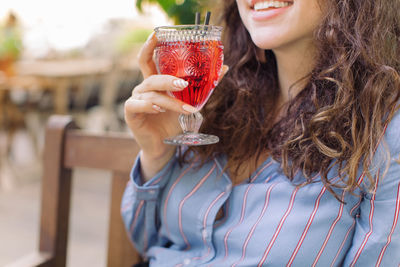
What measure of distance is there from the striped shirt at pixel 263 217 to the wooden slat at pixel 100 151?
95mm

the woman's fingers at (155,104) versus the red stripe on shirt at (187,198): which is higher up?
the woman's fingers at (155,104)

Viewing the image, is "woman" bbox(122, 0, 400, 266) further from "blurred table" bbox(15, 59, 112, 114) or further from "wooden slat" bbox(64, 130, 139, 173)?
"blurred table" bbox(15, 59, 112, 114)

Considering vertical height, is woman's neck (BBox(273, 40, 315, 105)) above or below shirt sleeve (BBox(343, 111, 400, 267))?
above

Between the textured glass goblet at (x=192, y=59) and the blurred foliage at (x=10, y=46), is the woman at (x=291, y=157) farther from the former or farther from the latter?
the blurred foliage at (x=10, y=46)

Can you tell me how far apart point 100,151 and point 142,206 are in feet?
0.68

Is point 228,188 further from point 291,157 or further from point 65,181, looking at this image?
point 65,181

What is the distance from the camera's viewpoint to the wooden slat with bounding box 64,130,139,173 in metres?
1.22

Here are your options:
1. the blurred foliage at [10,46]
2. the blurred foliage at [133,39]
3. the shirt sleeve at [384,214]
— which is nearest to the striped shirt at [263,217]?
the shirt sleeve at [384,214]

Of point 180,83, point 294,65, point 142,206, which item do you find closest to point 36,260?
point 142,206

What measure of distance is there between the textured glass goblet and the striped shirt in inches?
9.7

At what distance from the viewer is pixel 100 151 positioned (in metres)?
1.24

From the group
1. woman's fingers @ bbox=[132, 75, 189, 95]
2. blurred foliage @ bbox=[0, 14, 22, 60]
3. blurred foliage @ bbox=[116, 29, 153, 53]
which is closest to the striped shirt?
woman's fingers @ bbox=[132, 75, 189, 95]

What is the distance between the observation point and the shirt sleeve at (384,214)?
2.85ft

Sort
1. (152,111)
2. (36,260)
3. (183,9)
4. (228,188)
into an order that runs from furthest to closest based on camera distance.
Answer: (183,9) → (36,260) → (228,188) → (152,111)
